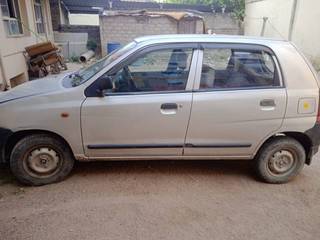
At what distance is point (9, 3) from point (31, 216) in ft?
27.6

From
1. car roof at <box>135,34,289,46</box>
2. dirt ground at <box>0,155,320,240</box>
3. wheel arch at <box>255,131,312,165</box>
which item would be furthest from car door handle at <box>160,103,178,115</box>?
wheel arch at <box>255,131,312,165</box>

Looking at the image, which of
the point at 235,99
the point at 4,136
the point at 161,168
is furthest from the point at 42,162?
the point at 235,99

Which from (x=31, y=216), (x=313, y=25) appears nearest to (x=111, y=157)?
(x=31, y=216)

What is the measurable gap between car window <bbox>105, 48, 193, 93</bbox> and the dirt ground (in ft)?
3.76

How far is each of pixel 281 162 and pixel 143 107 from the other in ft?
6.01

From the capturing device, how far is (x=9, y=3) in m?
8.66

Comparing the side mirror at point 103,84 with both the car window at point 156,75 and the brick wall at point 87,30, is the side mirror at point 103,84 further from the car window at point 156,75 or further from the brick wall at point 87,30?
the brick wall at point 87,30

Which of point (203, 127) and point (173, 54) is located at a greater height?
point (173, 54)

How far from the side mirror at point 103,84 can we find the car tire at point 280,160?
1.95 m

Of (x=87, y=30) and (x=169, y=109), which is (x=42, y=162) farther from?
(x=87, y=30)

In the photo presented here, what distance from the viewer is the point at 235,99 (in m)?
2.98

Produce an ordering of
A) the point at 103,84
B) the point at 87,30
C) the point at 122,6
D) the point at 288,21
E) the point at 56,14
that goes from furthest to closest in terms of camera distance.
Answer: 1. the point at 122,6
2. the point at 56,14
3. the point at 87,30
4. the point at 288,21
5. the point at 103,84

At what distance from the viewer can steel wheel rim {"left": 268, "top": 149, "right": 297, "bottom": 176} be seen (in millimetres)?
3273

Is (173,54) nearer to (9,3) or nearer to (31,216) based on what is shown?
(31,216)
